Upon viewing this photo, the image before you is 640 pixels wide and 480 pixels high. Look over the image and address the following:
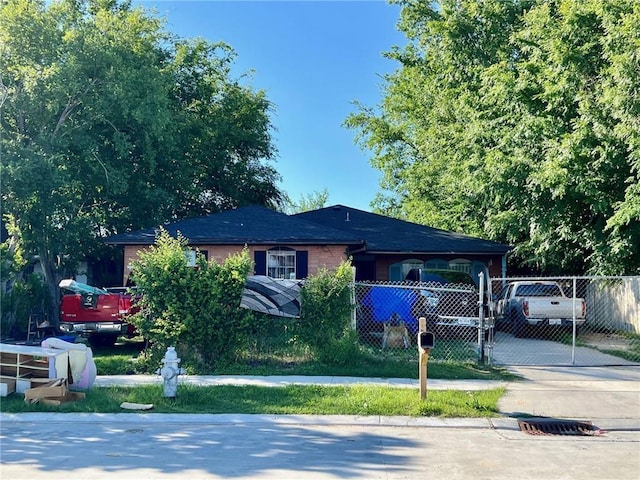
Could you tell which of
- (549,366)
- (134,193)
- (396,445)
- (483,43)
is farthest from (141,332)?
(483,43)

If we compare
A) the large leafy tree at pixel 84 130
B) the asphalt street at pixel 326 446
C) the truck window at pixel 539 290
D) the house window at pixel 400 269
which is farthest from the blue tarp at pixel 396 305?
the large leafy tree at pixel 84 130

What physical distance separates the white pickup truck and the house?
2448mm

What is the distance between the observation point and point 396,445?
279 inches

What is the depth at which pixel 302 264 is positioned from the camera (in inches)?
698

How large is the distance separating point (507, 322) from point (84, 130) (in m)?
15.3

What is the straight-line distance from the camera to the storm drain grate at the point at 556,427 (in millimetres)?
7820

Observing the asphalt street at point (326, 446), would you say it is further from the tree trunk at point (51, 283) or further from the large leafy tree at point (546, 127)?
the tree trunk at point (51, 283)

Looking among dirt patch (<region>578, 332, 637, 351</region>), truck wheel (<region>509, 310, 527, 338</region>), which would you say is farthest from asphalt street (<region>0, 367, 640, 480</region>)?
truck wheel (<region>509, 310, 527, 338</region>)

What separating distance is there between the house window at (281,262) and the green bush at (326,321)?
6043 mm

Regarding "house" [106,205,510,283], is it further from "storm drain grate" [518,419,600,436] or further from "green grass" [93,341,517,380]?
"storm drain grate" [518,419,600,436]

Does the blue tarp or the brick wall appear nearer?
the blue tarp

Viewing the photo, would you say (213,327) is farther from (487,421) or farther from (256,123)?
(256,123)

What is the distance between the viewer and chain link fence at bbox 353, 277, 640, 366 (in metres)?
12.7

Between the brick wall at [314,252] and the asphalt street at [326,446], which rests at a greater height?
the brick wall at [314,252]
